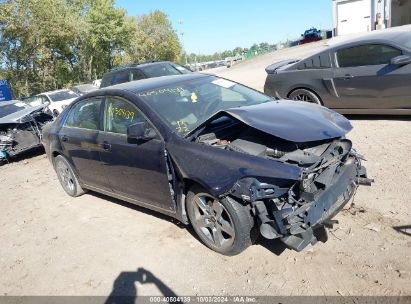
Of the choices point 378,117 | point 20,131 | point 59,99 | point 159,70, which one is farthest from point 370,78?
point 59,99

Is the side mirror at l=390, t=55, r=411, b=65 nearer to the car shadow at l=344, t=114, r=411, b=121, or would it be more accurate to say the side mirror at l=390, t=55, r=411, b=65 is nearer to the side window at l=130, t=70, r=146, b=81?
the car shadow at l=344, t=114, r=411, b=121

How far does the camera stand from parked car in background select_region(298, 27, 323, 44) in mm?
44784

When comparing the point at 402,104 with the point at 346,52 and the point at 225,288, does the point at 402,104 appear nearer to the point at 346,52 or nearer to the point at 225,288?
the point at 346,52

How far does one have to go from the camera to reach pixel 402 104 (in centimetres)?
661

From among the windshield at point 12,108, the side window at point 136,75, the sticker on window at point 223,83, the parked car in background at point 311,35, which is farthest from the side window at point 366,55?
the parked car in background at point 311,35

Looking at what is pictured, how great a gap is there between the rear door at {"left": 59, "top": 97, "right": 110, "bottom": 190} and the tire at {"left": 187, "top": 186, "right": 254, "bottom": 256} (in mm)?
1662

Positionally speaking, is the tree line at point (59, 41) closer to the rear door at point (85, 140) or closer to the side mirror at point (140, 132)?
the rear door at point (85, 140)

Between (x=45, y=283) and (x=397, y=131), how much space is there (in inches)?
219

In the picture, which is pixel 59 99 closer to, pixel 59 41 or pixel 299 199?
pixel 299 199

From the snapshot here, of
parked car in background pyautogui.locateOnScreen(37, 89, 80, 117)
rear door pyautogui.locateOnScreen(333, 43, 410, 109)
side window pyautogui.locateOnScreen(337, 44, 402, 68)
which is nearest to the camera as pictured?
rear door pyautogui.locateOnScreen(333, 43, 410, 109)

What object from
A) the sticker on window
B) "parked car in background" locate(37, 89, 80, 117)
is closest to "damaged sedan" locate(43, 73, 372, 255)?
the sticker on window

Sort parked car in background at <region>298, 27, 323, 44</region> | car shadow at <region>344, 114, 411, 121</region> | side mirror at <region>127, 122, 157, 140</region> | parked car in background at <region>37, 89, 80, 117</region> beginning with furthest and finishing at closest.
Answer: parked car in background at <region>298, 27, 323, 44</region> < parked car in background at <region>37, 89, 80, 117</region> < car shadow at <region>344, 114, 411, 121</region> < side mirror at <region>127, 122, 157, 140</region>

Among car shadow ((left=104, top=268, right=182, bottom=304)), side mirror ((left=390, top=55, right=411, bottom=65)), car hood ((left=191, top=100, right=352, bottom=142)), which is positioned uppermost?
side mirror ((left=390, top=55, right=411, bottom=65))

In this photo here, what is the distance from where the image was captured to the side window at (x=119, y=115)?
14.6ft
